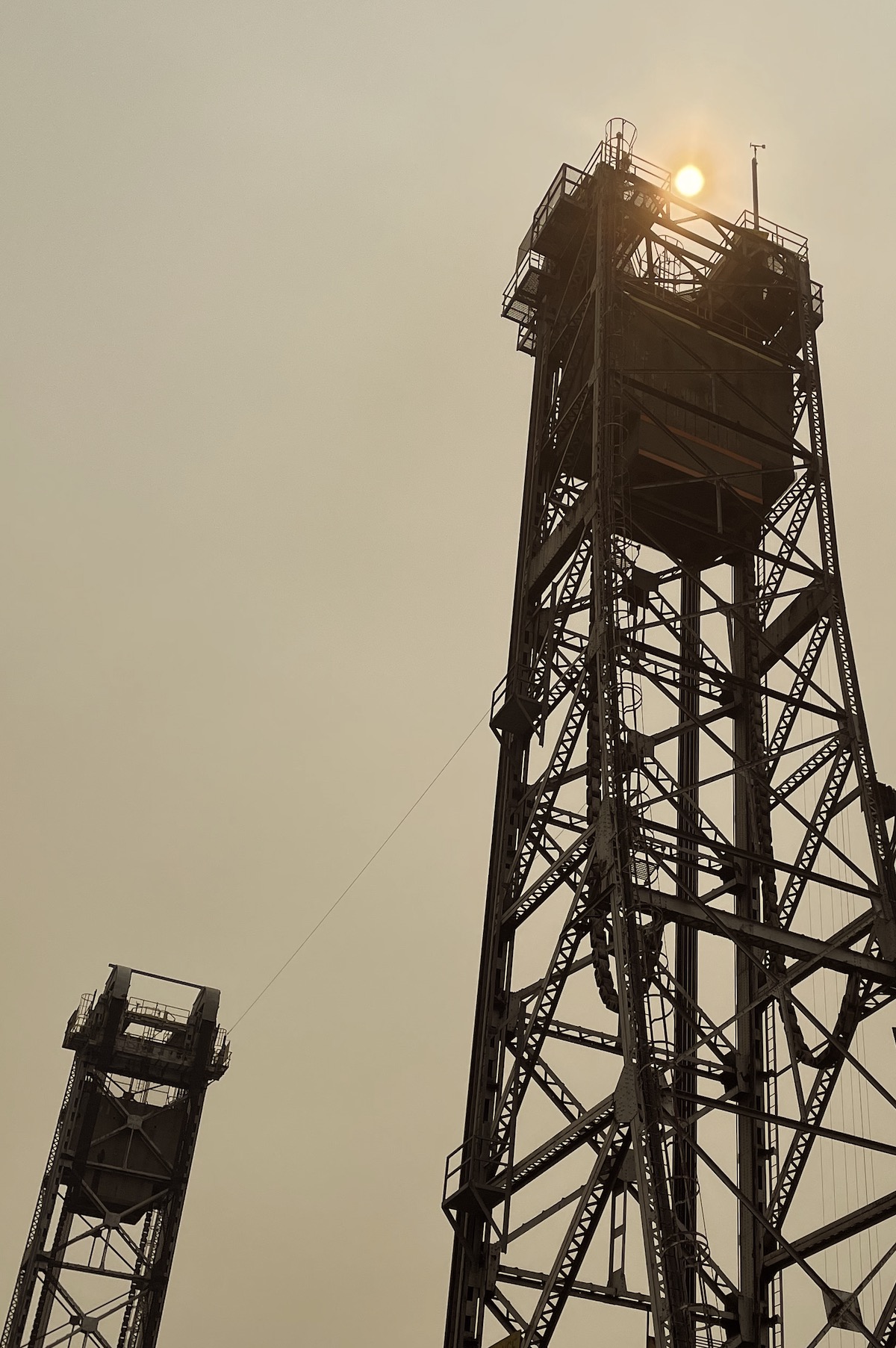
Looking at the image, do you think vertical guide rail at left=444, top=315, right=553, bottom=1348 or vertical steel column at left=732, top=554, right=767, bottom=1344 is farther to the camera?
vertical steel column at left=732, top=554, right=767, bottom=1344

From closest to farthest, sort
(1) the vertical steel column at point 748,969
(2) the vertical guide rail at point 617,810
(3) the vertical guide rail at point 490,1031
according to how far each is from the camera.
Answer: (2) the vertical guide rail at point 617,810, (3) the vertical guide rail at point 490,1031, (1) the vertical steel column at point 748,969

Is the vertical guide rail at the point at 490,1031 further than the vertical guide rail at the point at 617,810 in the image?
Yes

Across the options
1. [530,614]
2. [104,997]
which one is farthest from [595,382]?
[104,997]

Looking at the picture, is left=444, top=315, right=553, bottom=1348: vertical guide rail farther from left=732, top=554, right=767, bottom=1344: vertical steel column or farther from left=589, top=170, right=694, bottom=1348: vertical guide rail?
left=732, top=554, right=767, bottom=1344: vertical steel column

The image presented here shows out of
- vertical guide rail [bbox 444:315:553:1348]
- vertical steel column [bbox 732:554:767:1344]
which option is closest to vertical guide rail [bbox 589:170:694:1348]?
vertical steel column [bbox 732:554:767:1344]

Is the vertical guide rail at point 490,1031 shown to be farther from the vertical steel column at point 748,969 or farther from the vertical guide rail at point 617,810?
the vertical steel column at point 748,969

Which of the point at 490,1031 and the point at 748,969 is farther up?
the point at 748,969

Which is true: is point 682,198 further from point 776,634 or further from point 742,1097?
point 742,1097

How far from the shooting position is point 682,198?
31.6 meters

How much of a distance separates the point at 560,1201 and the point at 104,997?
23.0 metres

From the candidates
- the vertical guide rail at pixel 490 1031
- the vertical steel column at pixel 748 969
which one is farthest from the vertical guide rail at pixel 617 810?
the vertical guide rail at pixel 490 1031

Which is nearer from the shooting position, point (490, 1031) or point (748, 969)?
point (490, 1031)

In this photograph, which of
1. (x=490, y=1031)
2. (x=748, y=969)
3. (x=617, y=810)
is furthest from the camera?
(x=748, y=969)

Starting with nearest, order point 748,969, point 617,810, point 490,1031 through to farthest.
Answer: point 617,810 → point 490,1031 → point 748,969
